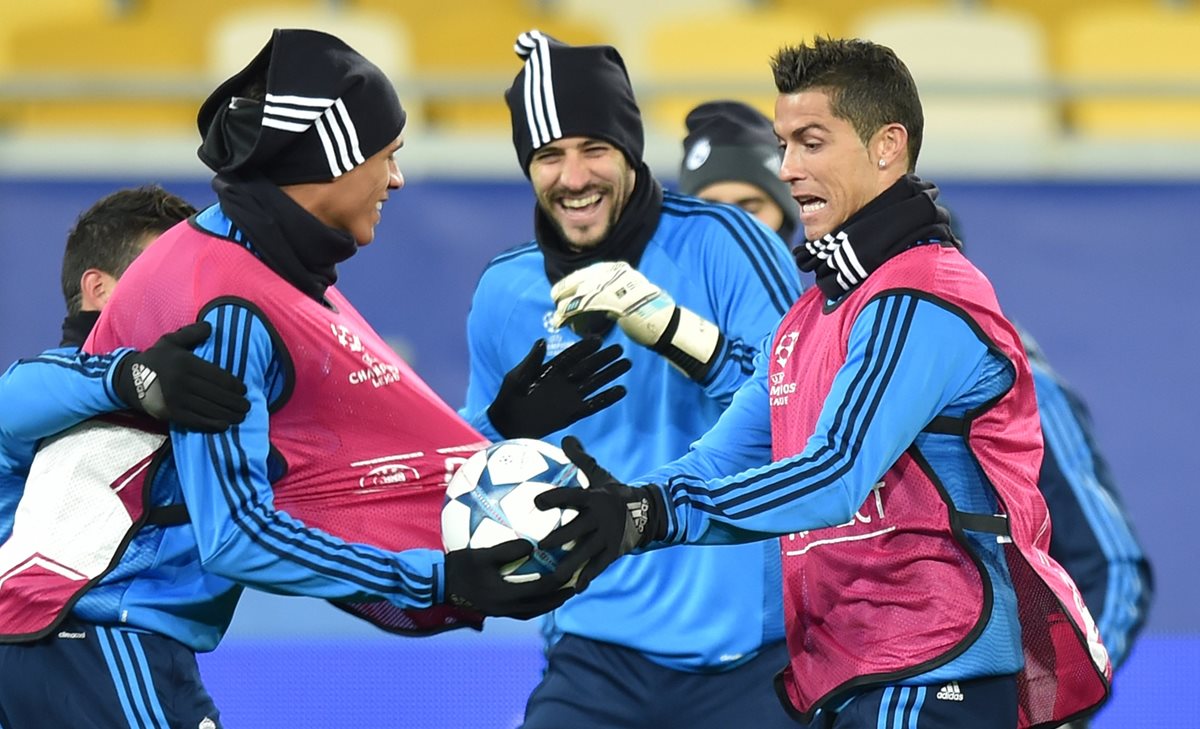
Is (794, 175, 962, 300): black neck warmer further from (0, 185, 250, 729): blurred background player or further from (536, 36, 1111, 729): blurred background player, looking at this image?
(0, 185, 250, 729): blurred background player

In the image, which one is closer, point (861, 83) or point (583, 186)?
point (861, 83)

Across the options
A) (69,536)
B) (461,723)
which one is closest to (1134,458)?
(461,723)

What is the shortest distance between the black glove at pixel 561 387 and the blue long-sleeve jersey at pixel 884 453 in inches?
30.5

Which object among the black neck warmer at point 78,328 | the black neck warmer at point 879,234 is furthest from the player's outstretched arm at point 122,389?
the black neck warmer at point 879,234

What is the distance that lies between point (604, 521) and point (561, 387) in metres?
0.98

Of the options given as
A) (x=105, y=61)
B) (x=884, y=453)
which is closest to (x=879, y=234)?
(x=884, y=453)

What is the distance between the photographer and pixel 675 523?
12.0 ft

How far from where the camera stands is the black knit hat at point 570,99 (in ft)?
16.2

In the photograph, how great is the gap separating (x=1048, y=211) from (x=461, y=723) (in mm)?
3899

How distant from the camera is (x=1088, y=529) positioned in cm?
520

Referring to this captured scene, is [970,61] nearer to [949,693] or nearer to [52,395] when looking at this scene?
[949,693]

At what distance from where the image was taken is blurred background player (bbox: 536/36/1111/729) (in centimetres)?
358

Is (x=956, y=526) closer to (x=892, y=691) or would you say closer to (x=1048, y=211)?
(x=892, y=691)

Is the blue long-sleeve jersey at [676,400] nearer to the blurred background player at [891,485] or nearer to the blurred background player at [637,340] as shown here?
the blurred background player at [637,340]
